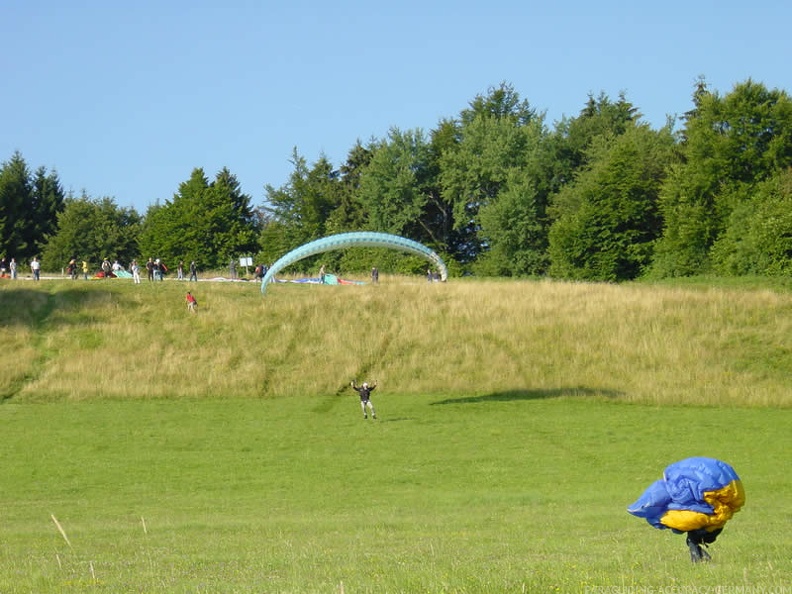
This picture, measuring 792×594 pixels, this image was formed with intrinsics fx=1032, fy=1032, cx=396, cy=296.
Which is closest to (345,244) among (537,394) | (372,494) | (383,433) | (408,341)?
(408,341)

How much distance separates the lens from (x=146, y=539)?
58.4 ft

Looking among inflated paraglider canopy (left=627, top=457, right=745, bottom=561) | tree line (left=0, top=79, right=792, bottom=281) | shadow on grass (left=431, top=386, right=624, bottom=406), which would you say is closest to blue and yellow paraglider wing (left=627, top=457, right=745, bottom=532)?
inflated paraglider canopy (left=627, top=457, right=745, bottom=561)

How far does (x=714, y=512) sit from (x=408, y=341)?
141 feet

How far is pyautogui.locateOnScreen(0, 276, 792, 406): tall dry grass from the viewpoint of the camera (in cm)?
4794

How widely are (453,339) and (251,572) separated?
138 ft

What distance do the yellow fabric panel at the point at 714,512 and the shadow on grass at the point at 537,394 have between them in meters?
34.5

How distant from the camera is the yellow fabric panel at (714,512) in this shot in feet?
34.5

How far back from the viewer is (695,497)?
10547mm

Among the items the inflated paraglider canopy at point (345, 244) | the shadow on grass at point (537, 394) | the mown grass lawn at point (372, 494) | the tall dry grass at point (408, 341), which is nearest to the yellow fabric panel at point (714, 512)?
the mown grass lawn at point (372, 494)

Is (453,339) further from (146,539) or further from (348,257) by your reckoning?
(348,257)

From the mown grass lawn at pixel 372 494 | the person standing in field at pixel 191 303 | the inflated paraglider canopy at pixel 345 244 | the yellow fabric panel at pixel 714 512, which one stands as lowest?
the mown grass lawn at pixel 372 494

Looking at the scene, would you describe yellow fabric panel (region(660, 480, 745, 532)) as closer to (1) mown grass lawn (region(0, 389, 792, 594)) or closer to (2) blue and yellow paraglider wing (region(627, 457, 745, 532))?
(2) blue and yellow paraglider wing (region(627, 457, 745, 532))

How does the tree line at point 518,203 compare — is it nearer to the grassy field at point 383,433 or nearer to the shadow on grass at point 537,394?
the grassy field at point 383,433

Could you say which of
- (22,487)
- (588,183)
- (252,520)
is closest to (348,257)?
(588,183)
